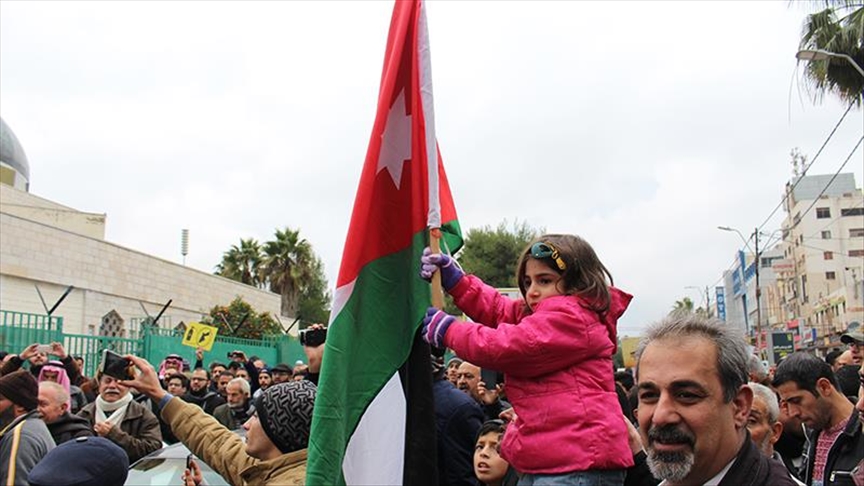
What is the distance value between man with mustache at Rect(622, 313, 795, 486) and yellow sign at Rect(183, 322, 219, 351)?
45.7ft

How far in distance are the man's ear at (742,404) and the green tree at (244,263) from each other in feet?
173

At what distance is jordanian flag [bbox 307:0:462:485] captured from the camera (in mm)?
3084

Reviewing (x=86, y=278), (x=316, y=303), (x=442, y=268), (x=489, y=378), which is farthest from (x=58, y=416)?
(x=316, y=303)

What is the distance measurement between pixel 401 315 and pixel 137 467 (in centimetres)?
355

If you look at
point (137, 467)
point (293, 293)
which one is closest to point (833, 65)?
point (137, 467)

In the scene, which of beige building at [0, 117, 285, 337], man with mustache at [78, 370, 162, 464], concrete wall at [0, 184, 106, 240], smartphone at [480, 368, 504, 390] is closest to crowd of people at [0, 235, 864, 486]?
man with mustache at [78, 370, 162, 464]

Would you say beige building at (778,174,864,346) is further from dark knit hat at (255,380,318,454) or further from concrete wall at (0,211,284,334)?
dark knit hat at (255,380,318,454)

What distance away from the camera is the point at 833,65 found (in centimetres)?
1582

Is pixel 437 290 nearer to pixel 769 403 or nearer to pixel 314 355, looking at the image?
pixel 314 355

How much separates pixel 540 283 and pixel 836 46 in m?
14.8

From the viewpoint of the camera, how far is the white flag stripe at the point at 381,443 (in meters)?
3.08

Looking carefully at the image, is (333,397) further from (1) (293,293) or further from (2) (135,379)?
(1) (293,293)

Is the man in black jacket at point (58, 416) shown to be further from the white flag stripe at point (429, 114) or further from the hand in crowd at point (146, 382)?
the white flag stripe at point (429, 114)

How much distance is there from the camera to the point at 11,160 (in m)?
45.6
